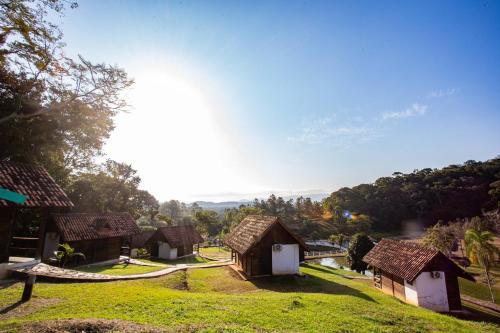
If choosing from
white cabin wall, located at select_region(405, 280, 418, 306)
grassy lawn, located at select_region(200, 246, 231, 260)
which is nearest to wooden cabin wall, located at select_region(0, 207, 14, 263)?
white cabin wall, located at select_region(405, 280, 418, 306)

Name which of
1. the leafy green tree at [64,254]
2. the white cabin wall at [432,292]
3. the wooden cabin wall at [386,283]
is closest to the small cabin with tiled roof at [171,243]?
the leafy green tree at [64,254]

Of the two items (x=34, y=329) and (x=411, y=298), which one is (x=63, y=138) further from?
(x=411, y=298)

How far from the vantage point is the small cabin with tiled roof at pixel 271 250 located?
21375 mm

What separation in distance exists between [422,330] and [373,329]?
2762 millimetres

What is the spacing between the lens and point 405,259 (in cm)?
2067

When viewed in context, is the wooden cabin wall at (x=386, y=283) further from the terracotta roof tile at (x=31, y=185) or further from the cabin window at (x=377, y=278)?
the terracotta roof tile at (x=31, y=185)

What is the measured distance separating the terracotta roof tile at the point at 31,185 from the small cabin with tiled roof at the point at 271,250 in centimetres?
1348

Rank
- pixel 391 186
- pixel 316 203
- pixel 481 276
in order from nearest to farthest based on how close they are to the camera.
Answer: pixel 481 276, pixel 391 186, pixel 316 203

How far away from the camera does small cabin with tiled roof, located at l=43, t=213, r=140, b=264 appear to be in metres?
23.8

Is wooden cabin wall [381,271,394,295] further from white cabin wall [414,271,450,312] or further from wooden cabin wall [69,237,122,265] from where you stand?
wooden cabin wall [69,237,122,265]

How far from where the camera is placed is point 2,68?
16.7m

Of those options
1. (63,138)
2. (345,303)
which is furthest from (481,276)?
(63,138)

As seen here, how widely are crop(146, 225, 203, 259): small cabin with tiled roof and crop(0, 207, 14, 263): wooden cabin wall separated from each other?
2359 cm

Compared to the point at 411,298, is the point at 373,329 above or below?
above
